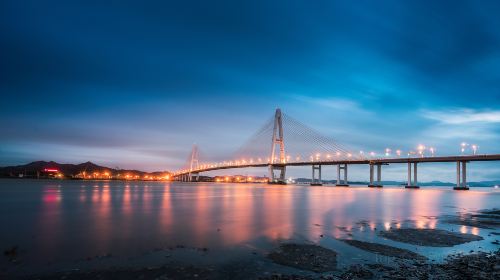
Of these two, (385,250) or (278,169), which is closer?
(385,250)

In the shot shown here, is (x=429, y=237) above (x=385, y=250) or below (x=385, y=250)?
below

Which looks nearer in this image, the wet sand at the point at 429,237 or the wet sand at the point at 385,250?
the wet sand at the point at 385,250

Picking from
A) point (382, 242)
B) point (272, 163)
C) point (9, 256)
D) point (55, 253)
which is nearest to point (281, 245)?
point (382, 242)

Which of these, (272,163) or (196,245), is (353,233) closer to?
(196,245)

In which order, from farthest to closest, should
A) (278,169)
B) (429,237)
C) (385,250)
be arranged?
(278,169) → (429,237) → (385,250)

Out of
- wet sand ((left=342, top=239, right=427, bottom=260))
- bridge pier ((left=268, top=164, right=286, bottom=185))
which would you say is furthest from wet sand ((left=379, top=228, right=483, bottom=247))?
bridge pier ((left=268, top=164, right=286, bottom=185))

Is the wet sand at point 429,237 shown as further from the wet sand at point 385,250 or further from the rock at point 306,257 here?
the rock at point 306,257

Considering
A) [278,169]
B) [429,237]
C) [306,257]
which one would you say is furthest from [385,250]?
[278,169]

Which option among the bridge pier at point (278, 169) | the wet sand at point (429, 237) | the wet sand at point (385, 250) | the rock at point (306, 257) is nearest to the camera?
the rock at point (306, 257)

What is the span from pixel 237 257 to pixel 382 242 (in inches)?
260

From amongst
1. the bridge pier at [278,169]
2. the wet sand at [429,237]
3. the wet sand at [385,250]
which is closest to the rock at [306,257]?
the wet sand at [385,250]

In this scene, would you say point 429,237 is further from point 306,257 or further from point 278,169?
point 278,169

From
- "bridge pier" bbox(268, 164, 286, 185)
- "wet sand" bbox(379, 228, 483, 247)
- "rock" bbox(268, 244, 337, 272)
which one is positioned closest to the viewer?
"rock" bbox(268, 244, 337, 272)

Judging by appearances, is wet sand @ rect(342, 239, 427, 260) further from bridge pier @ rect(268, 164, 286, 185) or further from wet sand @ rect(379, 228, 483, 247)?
bridge pier @ rect(268, 164, 286, 185)
